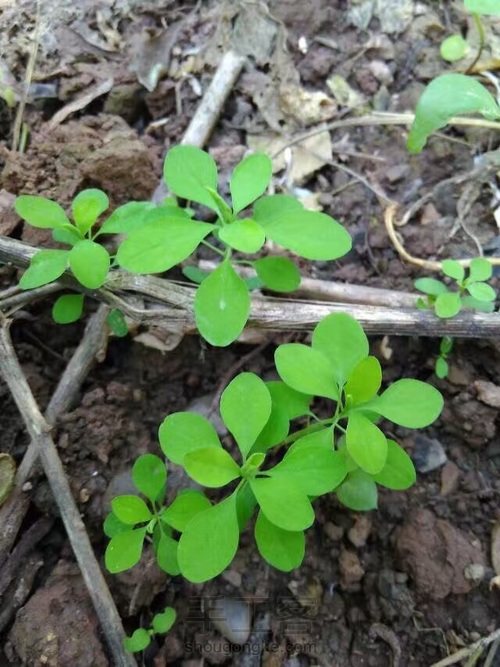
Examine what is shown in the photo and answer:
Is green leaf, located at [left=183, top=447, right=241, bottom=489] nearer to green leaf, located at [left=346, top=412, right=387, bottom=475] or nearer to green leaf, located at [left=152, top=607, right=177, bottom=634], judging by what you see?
green leaf, located at [left=346, top=412, right=387, bottom=475]

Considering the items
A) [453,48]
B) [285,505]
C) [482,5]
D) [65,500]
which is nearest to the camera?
[285,505]

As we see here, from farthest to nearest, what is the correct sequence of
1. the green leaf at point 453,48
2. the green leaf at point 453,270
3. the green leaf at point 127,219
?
the green leaf at point 453,48, the green leaf at point 453,270, the green leaf at point 127,219

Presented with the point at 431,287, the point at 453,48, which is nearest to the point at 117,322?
the point at 431,287

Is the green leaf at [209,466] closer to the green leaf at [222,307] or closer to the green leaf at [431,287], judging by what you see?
the green leaf at [222,307]

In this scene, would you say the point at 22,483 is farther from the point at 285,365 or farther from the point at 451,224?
the point at 451,224

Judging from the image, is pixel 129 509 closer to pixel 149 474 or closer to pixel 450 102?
pixel 149 474

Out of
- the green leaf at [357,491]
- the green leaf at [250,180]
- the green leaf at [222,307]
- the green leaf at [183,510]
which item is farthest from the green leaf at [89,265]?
the green leaf at [357,491]

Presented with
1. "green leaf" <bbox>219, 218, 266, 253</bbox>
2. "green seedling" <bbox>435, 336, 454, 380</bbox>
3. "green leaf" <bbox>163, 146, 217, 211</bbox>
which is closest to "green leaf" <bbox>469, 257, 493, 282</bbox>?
"green seedling" <bbox>435, 336, 454, 380</bbox>
